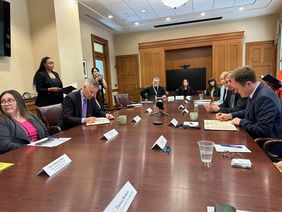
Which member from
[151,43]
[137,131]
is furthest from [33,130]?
[151,43]

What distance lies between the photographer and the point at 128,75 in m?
7.66

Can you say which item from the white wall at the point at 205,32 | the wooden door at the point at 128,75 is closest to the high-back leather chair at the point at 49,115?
the wooden door at the point at 128,75

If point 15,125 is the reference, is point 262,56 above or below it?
above

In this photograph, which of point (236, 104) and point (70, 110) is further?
point (236, 104)

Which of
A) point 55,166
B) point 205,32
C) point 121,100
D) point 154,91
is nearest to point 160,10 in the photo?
point 154,91

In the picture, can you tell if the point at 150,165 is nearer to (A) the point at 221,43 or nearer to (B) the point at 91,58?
(B) the point at 91,58

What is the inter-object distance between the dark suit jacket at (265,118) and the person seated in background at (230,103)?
385 mm

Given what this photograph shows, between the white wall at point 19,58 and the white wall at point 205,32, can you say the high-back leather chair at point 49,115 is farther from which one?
the white wall at point 205,32

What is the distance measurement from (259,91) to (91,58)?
500 centimetres

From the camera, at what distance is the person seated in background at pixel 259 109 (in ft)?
5.29

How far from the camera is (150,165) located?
104 cm

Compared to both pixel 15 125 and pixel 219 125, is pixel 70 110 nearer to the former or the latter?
pixel 15 125

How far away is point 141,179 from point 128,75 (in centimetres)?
692

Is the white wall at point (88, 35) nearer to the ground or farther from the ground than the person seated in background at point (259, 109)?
farther from the ground
